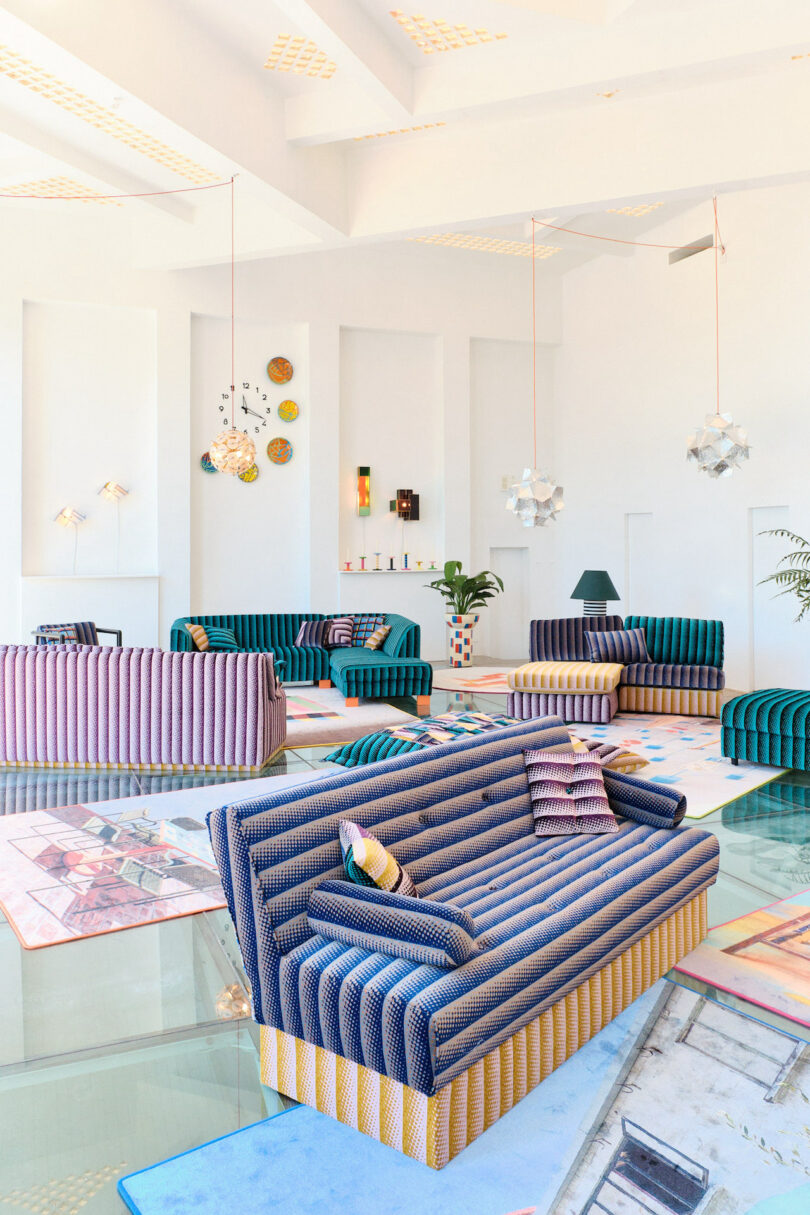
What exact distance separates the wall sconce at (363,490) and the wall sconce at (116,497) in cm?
280

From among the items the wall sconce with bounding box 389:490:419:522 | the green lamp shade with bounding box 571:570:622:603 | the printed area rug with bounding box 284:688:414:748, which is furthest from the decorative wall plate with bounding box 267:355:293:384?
the green lamp shade with bounding box 571:570:622:603

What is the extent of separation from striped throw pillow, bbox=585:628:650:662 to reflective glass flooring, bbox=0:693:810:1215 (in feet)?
13.9

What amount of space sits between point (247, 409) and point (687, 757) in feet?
22.7

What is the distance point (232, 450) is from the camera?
901 centimetres

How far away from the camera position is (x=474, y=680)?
1012 cm

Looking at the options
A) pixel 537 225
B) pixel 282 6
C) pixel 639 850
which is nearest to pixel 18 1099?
pixel 639 850

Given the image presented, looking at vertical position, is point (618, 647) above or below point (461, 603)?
below

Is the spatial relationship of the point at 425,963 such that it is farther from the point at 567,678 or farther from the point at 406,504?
the point at 406,504

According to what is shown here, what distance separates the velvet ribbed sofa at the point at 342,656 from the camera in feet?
27.2

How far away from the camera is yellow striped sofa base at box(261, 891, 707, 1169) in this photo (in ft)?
7.18

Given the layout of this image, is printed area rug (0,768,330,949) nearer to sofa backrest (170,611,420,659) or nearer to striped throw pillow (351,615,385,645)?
sofa backrest (170,611,420,659)

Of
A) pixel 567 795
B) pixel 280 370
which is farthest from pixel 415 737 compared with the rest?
pixel 280 370

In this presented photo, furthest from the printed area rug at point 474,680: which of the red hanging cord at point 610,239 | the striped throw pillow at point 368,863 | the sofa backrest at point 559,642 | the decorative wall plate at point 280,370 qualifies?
the striped throw pillow at point 368,863

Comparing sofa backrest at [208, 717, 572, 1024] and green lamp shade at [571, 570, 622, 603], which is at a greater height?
green lamp shade at [571, 570, 622, 603]
